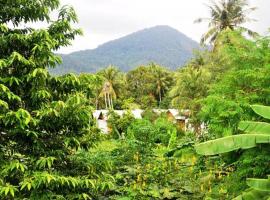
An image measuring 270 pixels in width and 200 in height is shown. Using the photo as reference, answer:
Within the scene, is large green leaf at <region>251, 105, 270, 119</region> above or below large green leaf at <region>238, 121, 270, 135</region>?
above

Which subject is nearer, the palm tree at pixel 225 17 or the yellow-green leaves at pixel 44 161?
the yellow-green leaves at pixel 44 161

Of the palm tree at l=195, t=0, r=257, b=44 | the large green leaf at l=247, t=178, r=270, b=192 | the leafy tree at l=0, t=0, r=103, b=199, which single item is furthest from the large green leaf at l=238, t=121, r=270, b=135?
the palm tree at l=195, t=0, r=257, b=44

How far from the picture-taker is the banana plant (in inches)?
208

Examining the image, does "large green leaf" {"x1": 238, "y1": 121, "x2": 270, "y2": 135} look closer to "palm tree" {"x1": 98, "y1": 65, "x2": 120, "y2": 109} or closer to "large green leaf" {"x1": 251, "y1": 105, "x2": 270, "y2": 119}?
"large green leaf" {"x1": 251, "y1": 105, "x2": 270, "y2": 119}

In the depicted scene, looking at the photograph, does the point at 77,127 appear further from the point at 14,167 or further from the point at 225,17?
the point at 225,17

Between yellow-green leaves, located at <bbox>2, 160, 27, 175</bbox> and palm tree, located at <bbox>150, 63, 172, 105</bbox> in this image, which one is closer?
yellow-green leaves, located at <bbox>2, 160, 27, 175</bbox>

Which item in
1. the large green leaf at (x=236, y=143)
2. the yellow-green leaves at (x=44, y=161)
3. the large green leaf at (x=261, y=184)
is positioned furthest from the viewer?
the yellow-green leaves at (x=44, y=161)

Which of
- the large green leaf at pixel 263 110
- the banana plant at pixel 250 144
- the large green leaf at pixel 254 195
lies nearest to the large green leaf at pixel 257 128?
the banana plant at pixel 250 144

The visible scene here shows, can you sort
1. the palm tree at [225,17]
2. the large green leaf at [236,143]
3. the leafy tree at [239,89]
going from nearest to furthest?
1. the large green leaf at [236,143]
2. the leafy tree at [239,89]
3. the palm tree at [225,17]

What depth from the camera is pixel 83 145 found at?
22.2ft

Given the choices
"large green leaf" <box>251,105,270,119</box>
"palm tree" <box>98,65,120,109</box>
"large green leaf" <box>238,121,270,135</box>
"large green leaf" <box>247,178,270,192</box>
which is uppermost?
"palm tree" <box>98,65,120,109</box>

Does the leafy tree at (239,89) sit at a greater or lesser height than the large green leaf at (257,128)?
greater

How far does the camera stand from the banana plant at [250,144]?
5.29 meters

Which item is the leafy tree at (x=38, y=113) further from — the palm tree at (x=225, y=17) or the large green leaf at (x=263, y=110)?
the palm tree at (x=225, y=17)
